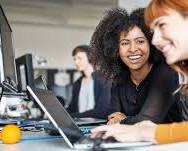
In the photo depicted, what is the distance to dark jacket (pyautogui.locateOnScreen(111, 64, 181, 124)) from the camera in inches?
63.0

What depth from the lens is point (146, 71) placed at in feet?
5.99

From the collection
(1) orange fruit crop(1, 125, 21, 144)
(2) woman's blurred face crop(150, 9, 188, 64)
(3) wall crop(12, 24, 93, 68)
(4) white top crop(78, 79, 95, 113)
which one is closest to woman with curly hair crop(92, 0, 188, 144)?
(2) woman's blurred face crop(150, 9, 188, 64)

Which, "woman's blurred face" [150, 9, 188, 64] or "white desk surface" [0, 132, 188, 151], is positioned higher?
"woman's blurred face" [150, 9, 188, 64]

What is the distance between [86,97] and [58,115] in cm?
231

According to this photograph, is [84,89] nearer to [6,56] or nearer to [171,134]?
[6,56]

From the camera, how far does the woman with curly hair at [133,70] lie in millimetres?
1619

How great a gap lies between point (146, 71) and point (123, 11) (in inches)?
13.4

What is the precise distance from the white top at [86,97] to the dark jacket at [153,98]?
158 centimetres

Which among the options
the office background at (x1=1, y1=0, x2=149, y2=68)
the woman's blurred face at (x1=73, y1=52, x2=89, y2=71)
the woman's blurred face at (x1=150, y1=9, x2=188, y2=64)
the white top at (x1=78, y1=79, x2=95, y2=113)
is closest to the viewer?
the woman's blurred face at (x1=150, y1=9, x2=188, y2=64)

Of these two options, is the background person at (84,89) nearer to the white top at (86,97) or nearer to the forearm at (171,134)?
the white top at (86,97)

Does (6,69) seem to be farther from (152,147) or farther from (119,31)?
(152,147)

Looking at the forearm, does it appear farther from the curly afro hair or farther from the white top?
the white top

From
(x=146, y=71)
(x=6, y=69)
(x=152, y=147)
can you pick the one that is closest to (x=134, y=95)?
(x=146, y=71)

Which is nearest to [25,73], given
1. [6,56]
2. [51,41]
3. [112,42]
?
[6,56]
